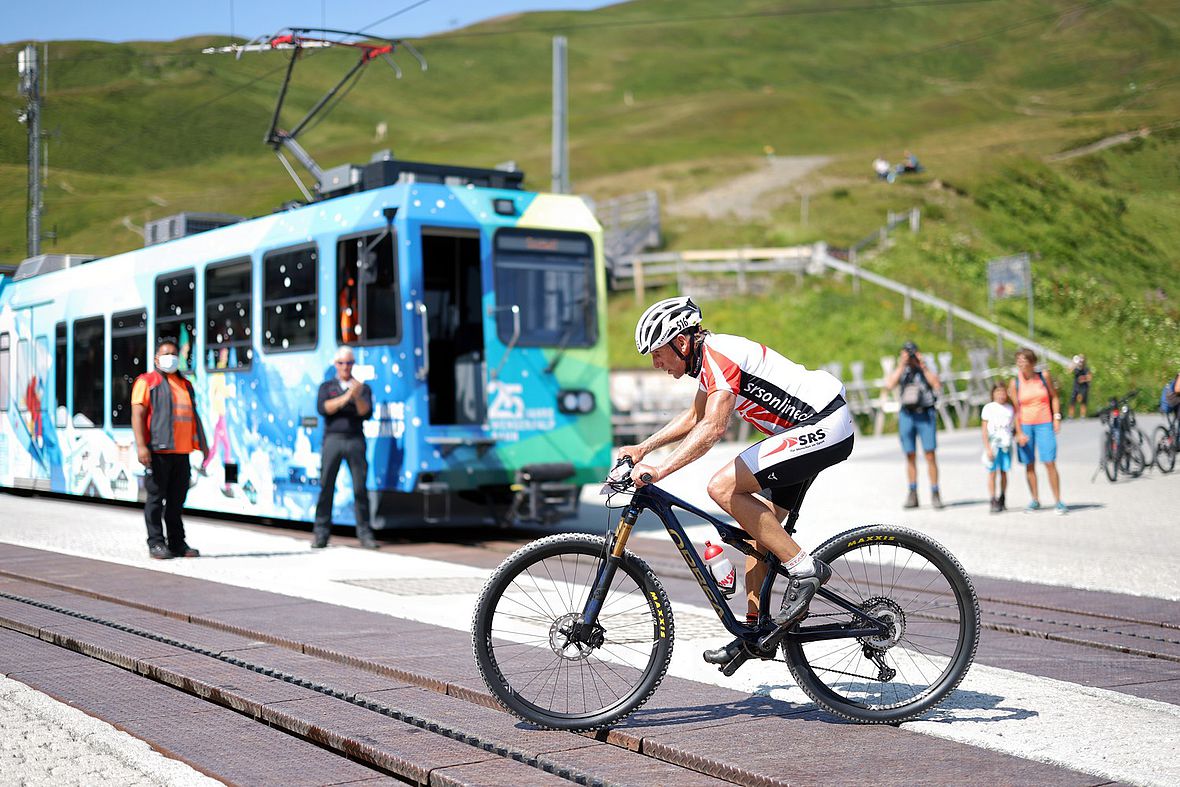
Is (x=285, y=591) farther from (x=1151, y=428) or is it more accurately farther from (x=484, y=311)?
(x=1151, y=428)

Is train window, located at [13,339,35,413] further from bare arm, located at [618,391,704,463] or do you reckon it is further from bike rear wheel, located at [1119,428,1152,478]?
bare arm, located at [618,391,704,463]

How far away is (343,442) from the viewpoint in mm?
13578

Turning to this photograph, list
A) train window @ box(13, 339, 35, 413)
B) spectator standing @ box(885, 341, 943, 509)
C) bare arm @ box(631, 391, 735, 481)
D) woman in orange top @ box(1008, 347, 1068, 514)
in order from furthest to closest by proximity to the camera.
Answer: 1. train window @ box(13, 339, 35, 413)
2. spectator standing @ box(885, 341, 943, 509)
3. woman in orange top @ box(1008, 347, 1068, 514)
4. bare arm @ box(631, 391, 735, 481)

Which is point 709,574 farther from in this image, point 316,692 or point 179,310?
point 179,310

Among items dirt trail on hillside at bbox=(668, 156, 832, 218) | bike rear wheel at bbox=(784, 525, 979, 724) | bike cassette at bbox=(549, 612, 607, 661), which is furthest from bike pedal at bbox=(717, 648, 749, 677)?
dirt trail on hillside at bbox=(668, 156, 832, 218)

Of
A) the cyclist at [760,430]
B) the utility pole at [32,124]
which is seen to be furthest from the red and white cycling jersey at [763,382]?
the utility pole at [32,124]

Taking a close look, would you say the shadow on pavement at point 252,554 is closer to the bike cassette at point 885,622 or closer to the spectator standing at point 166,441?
the spectator standing at point 166,441

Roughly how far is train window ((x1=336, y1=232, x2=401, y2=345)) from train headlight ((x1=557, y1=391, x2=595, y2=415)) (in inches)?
76.3

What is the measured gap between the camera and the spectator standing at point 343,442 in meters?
13.5

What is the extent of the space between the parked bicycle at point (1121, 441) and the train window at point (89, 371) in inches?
568

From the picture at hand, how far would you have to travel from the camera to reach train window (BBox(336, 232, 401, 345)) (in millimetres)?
13719

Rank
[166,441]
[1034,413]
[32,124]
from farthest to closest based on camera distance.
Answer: [32,124], [1034,413], [166,441]

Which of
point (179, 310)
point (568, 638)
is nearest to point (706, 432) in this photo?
point (568, 638)

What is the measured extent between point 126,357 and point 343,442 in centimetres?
595
